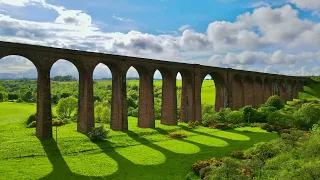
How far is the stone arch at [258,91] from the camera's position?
66.3m

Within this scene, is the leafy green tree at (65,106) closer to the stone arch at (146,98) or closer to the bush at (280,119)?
the stone arch at (146,98)

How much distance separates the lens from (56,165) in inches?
886

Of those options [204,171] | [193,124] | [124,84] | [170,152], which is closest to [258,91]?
[193,124]

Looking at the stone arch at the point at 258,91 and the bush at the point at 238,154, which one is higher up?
the stone arch at the point at 258,91

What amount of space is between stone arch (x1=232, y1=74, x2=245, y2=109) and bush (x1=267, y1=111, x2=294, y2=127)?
1649 cm

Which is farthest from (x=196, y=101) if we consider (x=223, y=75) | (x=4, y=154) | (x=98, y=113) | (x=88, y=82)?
(x=4, y=154)

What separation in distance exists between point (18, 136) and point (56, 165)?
1034cm

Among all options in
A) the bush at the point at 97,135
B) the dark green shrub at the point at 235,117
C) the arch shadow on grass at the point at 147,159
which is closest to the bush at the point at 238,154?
the arch shadow on grass at the point at 147,159

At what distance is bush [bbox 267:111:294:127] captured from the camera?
4081 centimetres

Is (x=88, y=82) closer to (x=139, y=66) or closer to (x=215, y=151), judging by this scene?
(x=139, y=66)

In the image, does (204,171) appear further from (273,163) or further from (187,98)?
(187,98)

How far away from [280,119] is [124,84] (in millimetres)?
23916

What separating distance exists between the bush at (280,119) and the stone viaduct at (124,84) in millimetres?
11192

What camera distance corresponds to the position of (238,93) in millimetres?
60250
